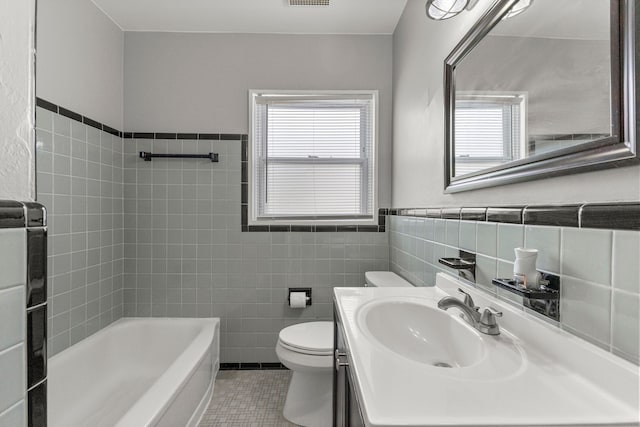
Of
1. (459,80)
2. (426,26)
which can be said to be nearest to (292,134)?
(426,26)

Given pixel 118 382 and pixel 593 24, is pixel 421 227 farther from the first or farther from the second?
pixel 118 382

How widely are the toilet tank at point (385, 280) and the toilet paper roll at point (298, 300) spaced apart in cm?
49

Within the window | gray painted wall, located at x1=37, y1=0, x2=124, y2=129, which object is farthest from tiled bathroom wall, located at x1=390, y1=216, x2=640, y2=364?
gray painted wall, located at x1=37, y1=0, x2=124, y2=129

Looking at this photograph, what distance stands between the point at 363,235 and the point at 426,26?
4.39 ft

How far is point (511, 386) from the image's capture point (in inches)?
23.6

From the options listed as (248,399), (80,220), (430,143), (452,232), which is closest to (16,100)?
(452,232)

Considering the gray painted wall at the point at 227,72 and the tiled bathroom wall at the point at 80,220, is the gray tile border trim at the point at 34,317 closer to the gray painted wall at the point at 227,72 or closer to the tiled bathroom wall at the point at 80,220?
the tiled bathroom wall at the point at 80,220

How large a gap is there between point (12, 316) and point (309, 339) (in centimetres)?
142

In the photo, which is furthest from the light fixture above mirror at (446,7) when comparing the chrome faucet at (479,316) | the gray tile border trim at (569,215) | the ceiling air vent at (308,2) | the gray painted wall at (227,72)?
the chrome faucet at (479,316)

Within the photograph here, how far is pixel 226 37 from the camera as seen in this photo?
221 centimetres

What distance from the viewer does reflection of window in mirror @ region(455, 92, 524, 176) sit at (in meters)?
0.91

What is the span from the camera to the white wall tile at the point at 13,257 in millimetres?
450

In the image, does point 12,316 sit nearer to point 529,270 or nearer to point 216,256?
point 529,270

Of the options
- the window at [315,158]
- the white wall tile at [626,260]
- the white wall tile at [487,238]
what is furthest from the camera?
the window at [315,158]
